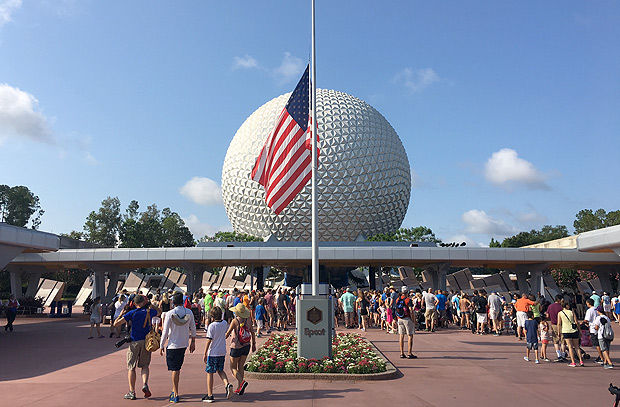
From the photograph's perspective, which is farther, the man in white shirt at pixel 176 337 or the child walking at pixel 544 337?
the child walking at pixel 544 337

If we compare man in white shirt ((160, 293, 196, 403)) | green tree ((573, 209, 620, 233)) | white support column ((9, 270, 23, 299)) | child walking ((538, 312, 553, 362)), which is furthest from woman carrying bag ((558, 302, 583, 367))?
green tree ((573, 209, 620, 233))

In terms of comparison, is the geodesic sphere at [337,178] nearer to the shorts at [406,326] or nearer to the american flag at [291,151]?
the american flag at [291,151]

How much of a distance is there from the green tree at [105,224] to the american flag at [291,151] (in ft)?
252

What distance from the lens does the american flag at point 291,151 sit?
12883 millimetres

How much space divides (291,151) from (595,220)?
80876mm

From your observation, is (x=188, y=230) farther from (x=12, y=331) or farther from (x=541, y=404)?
(x=541, y=404)

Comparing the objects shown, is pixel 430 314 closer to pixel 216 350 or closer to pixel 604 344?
pixel 604 344

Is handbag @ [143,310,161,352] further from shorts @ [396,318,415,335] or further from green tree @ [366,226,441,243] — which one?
green tree @ [366,226,441,243]

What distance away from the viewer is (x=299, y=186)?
42.5 ft

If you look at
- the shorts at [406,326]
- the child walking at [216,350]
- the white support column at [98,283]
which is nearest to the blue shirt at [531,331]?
the shorts at [406,326]

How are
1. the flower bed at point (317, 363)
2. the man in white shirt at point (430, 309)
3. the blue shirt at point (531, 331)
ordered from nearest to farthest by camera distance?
1. the flower bed at point (317, 363)
2. the blue shirt at point (531, 331)
3. the man in white shirt at point (430, 309)

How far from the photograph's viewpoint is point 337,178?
4441cm

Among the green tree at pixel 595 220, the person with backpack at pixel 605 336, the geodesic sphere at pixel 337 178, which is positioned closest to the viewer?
the person with backpack at pixel 605 336

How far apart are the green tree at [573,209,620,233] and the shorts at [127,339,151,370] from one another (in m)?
76.8
